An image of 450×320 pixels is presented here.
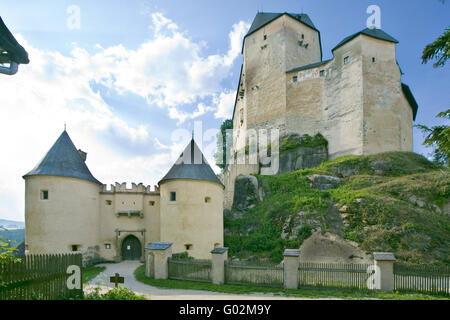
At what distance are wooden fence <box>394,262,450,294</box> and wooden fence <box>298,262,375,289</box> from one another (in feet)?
3.57

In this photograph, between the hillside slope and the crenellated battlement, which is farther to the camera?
the crenellated battlement

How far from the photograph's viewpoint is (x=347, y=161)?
28406mm

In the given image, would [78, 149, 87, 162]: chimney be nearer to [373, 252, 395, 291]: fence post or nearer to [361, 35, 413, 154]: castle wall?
[373, 252, 395, 291]: fence post

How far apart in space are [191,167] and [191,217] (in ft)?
11.9

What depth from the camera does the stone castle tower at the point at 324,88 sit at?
99.2 feet

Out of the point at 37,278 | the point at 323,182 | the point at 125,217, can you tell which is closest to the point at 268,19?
the point at 323,182

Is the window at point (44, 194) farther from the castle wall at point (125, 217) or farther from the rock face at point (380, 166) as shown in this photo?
the rock face at point (380, 166)

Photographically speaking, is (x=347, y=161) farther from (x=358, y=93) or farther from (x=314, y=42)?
(x=314, y=42)

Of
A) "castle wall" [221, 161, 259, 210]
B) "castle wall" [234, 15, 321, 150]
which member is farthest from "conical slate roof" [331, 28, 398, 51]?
"castle wall" [221, 161, 259, 210]

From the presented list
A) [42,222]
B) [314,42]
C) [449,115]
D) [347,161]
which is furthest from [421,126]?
[314,42]

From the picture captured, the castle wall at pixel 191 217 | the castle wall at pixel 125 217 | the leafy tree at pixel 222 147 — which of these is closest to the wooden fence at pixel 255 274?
the castle wall at pixel 191 217

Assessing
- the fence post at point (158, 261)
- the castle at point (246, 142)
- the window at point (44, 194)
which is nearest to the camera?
the fence post at point (158, 261)

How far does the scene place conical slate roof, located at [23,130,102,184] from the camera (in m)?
19.0

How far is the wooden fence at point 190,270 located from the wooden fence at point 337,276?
13.7 feet
